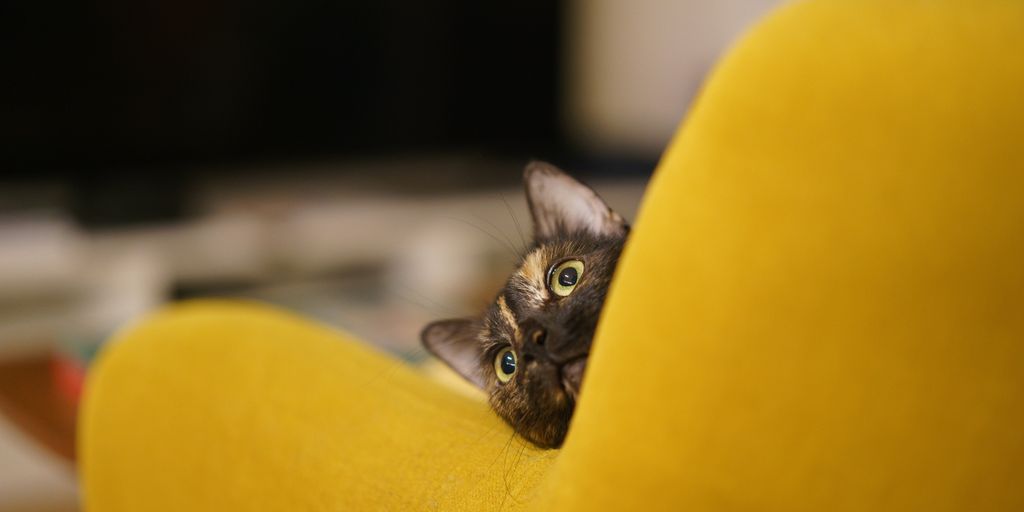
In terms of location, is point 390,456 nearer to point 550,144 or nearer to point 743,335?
point 743,335

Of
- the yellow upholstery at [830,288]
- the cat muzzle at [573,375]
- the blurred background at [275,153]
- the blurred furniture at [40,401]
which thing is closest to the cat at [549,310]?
the cat muzzle at [573,375]

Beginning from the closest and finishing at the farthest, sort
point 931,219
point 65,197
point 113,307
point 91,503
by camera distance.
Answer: point 931,219, point 91,503, point 113,307, point 65,197

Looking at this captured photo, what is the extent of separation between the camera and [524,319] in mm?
521

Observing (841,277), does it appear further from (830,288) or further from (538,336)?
(538,336)

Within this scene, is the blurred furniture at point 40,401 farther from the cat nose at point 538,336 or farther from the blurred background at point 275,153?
the cat nose at point 538,336

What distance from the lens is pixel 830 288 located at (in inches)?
12.7

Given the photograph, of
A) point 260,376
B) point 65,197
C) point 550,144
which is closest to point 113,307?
point 65,197

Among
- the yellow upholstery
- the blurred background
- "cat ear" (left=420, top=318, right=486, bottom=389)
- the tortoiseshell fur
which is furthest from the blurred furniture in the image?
the yellow upholstery

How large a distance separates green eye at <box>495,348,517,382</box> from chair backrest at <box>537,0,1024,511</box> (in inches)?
7.9

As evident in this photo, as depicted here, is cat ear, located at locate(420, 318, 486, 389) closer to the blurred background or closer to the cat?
the cat

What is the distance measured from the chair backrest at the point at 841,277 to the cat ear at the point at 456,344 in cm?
27

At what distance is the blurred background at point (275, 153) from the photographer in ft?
7.23

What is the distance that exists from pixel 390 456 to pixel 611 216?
0.55 feet

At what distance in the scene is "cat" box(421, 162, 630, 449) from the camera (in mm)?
498
